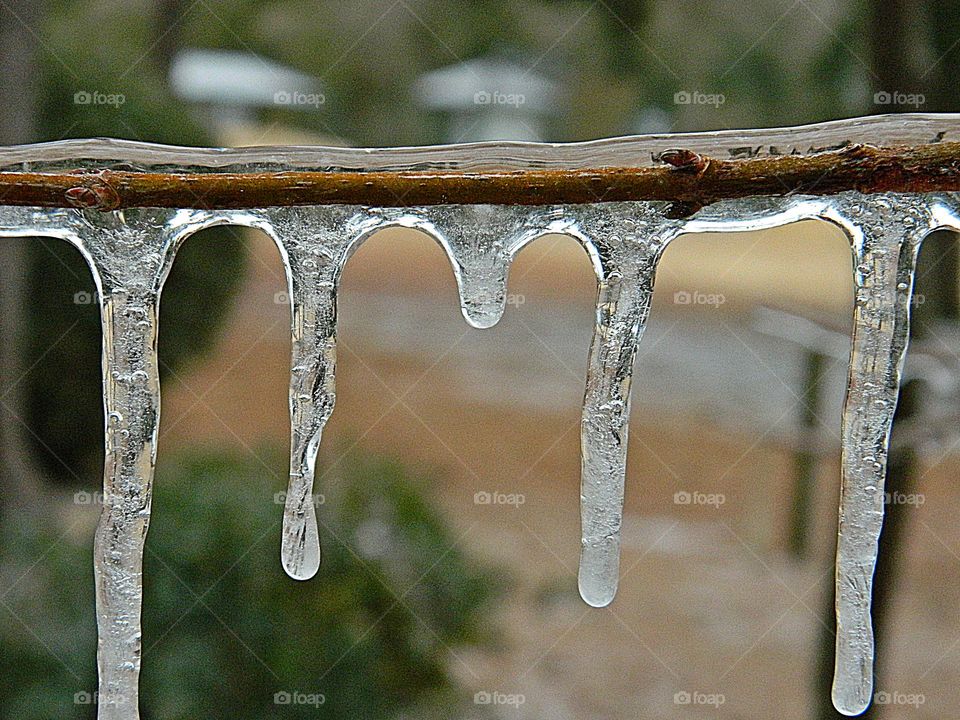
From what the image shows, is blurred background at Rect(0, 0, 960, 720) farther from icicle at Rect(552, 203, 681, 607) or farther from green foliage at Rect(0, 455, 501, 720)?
icicle at Rect(552, 203, 681, 607)

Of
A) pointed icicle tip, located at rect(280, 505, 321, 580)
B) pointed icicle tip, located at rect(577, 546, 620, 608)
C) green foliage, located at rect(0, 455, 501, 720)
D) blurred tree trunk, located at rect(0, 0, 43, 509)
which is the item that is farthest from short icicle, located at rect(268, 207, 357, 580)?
blurred tree trunk, located at rect(0, 0, 43, 509)

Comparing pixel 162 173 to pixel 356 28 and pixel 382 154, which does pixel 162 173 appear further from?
pixel 356 28

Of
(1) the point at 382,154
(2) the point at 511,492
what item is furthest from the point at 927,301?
(1) the point at 382,154

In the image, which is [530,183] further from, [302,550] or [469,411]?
[469,411]

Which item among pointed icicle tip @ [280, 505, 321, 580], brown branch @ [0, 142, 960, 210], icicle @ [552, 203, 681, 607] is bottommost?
pointed icicle tip @ [280, 505, 321, 580]

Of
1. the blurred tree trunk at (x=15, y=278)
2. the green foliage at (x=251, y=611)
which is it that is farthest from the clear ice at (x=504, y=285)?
the blurred tree trunk at (x=15, y=278)

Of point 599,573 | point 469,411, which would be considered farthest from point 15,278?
point 599,573
